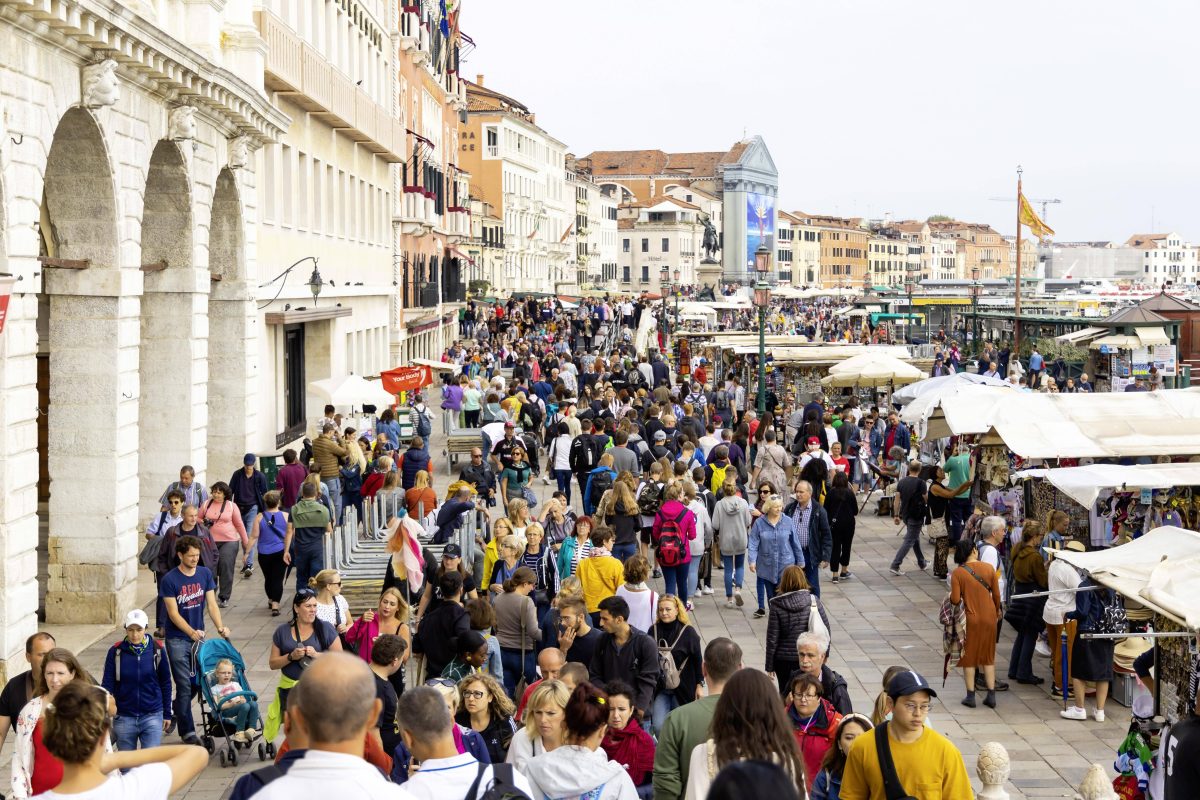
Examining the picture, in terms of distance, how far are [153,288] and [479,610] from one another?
946 cm

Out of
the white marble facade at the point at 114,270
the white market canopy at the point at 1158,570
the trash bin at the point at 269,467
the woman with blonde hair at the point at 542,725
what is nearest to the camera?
the woman with blonde hair at the point at 542,725

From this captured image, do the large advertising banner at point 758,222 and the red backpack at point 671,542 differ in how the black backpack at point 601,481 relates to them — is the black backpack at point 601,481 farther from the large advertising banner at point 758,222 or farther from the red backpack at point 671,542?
the large advertising banner at point 758,222

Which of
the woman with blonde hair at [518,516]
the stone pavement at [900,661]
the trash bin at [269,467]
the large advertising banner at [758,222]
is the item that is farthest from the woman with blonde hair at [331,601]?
the large advertising banner at [758,222]

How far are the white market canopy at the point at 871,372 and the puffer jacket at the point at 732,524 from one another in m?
12.3

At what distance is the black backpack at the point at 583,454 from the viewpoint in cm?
2011

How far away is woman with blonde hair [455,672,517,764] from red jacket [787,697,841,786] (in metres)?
1.37

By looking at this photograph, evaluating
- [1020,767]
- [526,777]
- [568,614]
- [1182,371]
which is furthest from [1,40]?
[1182,371]

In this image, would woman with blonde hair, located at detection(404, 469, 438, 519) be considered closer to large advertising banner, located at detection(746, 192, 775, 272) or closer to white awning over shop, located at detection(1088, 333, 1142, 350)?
white awning over shop, located at detection(1088, 333, 1142, 350)

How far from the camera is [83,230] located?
15.0 meters

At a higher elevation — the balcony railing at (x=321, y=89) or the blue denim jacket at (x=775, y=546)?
the balcony railing at (x=321, y=89)

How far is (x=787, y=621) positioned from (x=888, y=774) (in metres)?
3.82

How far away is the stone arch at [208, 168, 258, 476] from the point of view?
2114 cm

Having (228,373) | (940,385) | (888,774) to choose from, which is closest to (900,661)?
(888,774)

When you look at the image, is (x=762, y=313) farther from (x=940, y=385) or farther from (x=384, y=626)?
(x=384, y=626)
